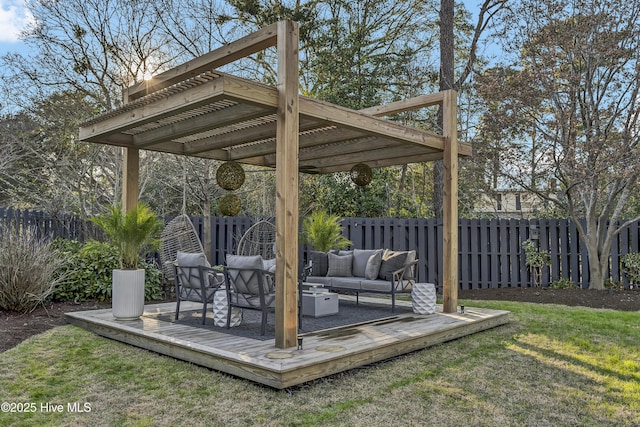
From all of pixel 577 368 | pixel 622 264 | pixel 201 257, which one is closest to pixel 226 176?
pixel 201 257

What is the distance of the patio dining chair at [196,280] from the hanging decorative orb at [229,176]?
1498mm

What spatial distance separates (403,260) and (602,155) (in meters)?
4.35

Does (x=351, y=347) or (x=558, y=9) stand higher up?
(x=558, y=9)

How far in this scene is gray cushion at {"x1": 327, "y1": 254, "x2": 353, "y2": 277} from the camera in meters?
7.40

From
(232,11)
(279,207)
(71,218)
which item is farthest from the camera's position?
(232,11)

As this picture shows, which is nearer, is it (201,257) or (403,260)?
(201,257)

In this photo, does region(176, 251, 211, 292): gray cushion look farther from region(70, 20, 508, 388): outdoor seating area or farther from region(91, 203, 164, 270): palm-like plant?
region(91, 203, 164, 270): palm-like plant

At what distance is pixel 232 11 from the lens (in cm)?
1233

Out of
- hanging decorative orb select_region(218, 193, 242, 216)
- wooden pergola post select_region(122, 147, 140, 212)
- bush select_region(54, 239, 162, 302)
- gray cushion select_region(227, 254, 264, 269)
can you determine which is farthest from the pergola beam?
bush select_region(54, 239, 162, 302)

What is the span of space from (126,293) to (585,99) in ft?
27.4

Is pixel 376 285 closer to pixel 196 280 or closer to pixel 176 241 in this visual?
pixel 196 280

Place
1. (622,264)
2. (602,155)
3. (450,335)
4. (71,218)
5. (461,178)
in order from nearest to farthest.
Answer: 1. (450,335)
2. (602,155)
3. (622,264)
4. (71,218)
5. (461,178)

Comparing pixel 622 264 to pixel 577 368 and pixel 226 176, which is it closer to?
pixel 577 368

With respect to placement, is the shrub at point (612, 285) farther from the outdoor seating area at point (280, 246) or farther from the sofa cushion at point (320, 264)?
the sofa cushion at point (320, 264)
